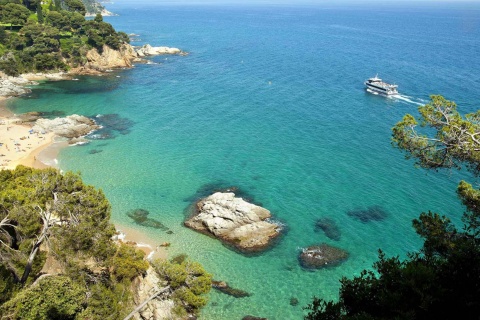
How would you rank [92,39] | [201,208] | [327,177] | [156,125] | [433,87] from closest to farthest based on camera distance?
[201,208], [327,177], [156,125], [433,87], [92,39]

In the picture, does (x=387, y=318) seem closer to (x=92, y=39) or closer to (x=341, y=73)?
(x=341, y=73)

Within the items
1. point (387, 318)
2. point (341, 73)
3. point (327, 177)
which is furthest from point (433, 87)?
point (387, 318)

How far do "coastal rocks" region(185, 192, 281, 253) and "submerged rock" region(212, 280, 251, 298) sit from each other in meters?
5.58

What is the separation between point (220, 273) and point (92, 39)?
323 feet

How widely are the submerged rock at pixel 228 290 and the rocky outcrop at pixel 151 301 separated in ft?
21.6

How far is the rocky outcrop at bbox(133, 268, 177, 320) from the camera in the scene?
2770 cm

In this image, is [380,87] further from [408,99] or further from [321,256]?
[321,256]

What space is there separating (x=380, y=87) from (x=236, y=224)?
64945 millimetres

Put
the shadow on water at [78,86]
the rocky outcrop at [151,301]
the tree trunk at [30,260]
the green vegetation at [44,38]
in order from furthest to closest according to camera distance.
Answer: the green vegetation at [44,38]
the shadow on water at [78,86]
the rocky outcrop at [151,301]
the tree trunk at [30,260]

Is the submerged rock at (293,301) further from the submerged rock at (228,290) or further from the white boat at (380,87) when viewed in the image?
the white boat at (380,87)

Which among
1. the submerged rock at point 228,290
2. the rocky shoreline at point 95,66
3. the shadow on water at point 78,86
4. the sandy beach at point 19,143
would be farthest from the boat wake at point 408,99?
the rocky shoreline at point 95,66

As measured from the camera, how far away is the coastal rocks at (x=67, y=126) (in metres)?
65.9

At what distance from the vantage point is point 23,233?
1017 inches

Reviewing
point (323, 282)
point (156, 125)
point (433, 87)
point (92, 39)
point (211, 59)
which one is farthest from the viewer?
point (211, 59)
